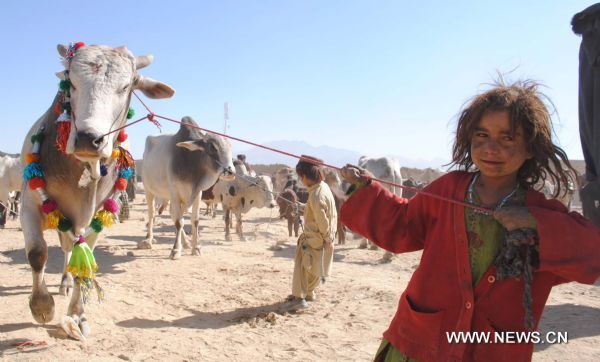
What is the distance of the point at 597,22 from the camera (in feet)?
7.58

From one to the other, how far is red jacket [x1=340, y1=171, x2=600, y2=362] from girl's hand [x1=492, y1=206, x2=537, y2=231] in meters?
0.04

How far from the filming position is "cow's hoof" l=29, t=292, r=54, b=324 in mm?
3820

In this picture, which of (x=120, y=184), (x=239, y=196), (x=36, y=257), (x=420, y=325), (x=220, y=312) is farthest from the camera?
(x=239, y=196)

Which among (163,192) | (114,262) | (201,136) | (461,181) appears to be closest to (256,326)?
(461,181)

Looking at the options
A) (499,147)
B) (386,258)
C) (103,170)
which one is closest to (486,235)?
(499,147)

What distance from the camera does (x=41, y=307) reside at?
383 centimetres

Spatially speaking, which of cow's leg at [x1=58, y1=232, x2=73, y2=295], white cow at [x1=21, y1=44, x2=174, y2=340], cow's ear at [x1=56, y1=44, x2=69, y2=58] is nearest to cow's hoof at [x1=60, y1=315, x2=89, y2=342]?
white cow at [x1=21, y1=44, x2=174, y2=340]

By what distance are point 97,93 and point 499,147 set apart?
291cm

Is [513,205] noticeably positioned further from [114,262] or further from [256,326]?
[114,262]

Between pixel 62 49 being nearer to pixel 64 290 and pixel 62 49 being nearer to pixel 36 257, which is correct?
pixel 36 257

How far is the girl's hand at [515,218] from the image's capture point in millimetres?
1763

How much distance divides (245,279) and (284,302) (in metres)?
1.55

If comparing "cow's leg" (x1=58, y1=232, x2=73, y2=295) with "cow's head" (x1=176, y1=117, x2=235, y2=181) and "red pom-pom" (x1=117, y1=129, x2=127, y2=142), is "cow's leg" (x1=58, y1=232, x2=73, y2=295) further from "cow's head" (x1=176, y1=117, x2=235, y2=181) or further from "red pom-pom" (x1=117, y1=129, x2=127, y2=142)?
"cow's head" (x1=176, y1=117, x2=235, y2=181)

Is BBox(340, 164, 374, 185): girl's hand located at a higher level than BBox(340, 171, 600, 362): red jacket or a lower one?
higher
